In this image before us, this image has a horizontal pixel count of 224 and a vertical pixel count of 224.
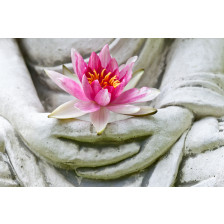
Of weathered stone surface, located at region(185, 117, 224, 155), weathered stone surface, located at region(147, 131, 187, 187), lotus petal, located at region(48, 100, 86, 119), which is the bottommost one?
weathered stone surface, located at region(147, 131, 187, 187)

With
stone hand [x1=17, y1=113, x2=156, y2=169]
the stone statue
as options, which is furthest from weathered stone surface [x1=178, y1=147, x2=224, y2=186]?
stone hand [x1=17, y1=113, x2=156, y2=169]

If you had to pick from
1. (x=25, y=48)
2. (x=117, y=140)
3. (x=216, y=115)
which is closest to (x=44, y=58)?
(x=25, y=48)

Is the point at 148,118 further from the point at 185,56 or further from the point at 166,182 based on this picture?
the point at 185,56

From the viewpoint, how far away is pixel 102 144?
1137 mm

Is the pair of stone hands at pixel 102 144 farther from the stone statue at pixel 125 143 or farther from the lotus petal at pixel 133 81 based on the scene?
the lotus petal at pixel 133 81

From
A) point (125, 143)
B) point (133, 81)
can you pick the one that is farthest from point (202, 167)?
point (133, 81)

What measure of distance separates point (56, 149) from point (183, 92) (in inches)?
16.2

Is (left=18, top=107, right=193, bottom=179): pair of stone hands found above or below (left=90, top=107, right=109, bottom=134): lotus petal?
below

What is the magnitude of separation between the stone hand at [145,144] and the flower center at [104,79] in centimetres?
11

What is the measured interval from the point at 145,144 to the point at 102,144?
12 centimetres

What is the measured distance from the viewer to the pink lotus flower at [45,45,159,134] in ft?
3.60

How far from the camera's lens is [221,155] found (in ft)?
3.70

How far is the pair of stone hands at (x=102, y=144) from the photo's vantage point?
1.12 m

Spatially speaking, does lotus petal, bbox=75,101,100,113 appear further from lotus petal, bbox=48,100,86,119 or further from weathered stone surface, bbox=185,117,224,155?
→ weathered stone surface, bbox=185,117,224,155
